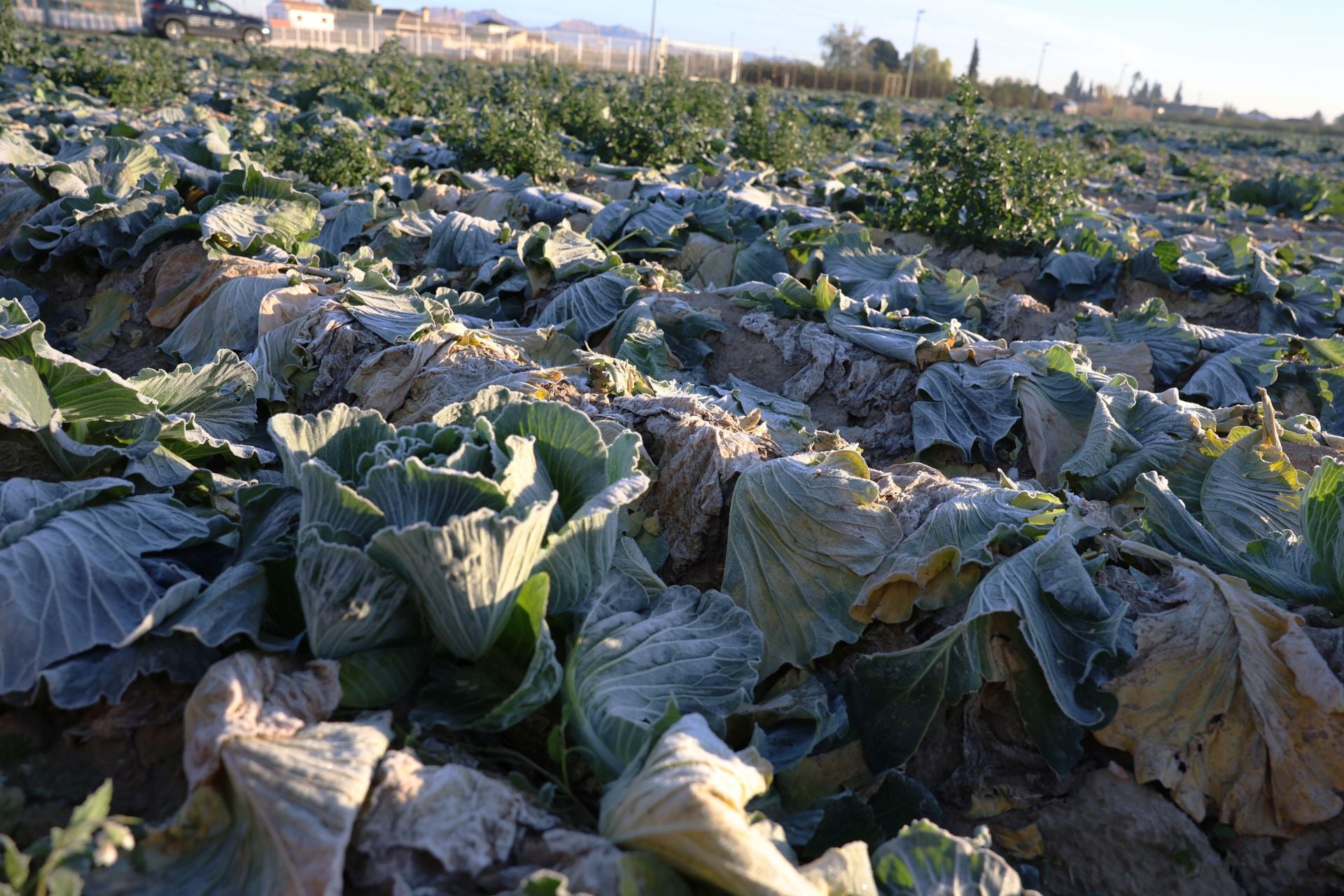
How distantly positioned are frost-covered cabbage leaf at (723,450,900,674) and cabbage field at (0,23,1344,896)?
0.5 inches

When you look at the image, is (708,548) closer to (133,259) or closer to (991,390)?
(991,390)

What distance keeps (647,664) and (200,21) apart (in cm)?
4311

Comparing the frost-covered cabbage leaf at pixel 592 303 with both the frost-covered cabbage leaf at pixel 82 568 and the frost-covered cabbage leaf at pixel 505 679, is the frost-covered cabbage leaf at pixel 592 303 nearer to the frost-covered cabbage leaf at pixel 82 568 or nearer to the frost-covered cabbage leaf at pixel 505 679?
the frost-covered cabbage leaf at pixel 82 568

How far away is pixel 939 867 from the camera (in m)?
1.95

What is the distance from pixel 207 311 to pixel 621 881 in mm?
4749

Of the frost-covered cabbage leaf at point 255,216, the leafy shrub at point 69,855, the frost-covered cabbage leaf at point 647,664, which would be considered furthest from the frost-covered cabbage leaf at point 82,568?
the frost-covered cabbage leaf at point 255,216

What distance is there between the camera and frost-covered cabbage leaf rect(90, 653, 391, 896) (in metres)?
1.67

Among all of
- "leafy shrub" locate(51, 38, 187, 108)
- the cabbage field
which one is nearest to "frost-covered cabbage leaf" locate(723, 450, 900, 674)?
the cabbage field

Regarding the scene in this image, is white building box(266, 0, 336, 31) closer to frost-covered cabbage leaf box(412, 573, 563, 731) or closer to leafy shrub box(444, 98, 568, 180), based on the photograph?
leafy shrub box(444, 98, 568, 180)

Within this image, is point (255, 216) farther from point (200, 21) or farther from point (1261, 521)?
point (200, 21)

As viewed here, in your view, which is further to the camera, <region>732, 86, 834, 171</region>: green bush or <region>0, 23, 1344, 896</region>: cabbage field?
<region>732, 86, 834, 171</region>: green bush

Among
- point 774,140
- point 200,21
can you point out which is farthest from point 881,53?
point 774,140

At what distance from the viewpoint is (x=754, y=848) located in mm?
1700

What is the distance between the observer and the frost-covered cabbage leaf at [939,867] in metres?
1.91
